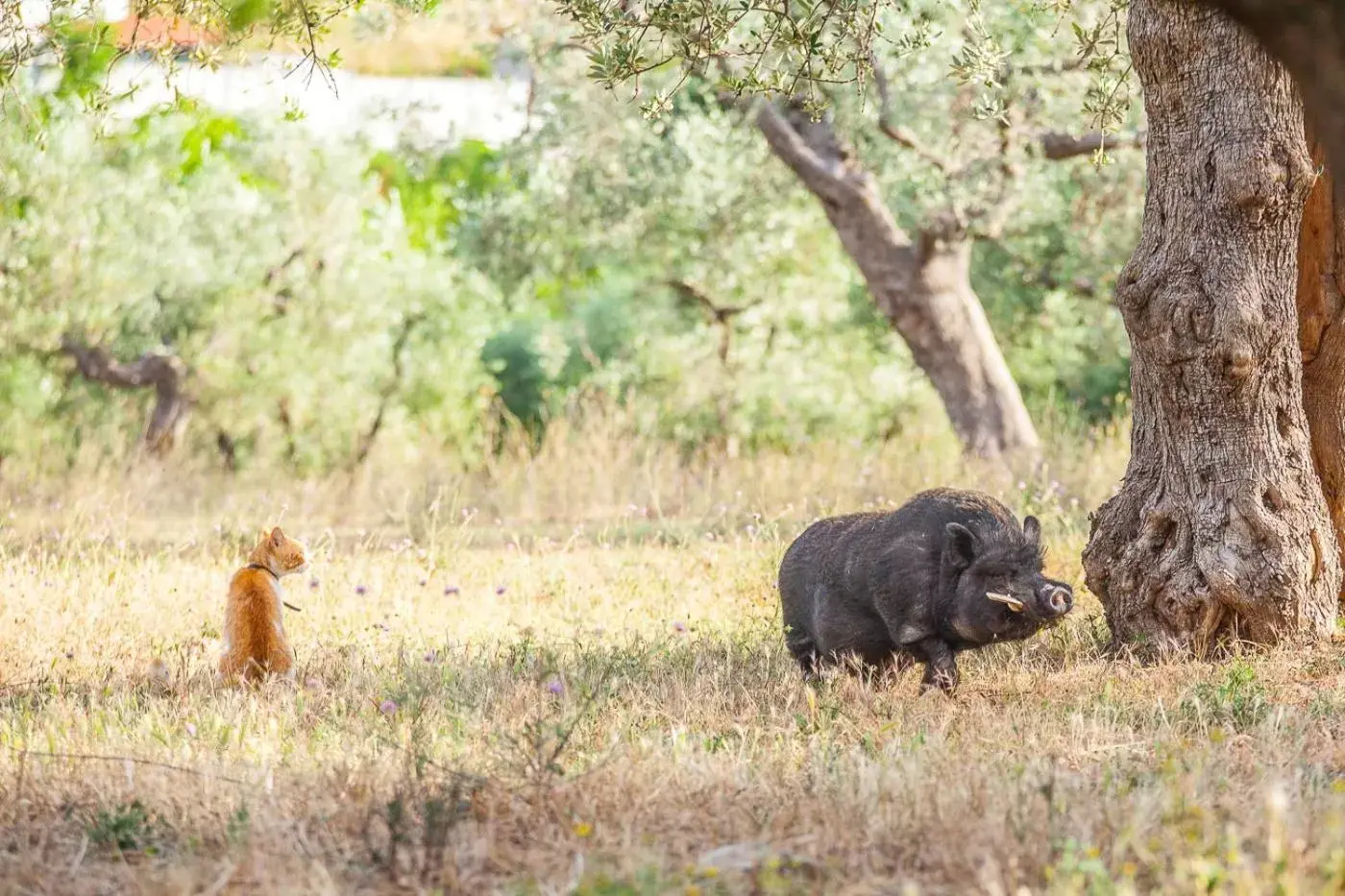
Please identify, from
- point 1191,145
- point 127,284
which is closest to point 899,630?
point 1191,145

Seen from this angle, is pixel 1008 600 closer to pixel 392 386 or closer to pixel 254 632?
pixel 254 632

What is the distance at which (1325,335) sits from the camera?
7230 mm

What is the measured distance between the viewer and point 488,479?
17641mm

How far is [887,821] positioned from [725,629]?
3.95m

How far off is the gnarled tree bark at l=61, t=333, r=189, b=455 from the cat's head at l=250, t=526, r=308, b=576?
13.2m

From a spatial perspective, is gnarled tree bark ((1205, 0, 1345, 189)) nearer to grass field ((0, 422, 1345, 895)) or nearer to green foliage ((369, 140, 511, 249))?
grass field ((0, 422, 1345, 895))

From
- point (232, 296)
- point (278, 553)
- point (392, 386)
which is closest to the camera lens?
point (278, 553)

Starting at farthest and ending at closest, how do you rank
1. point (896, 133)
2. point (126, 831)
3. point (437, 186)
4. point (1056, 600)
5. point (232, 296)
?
point (437, 186) < point (232, 296) < point (896, 133) < point (1056, 600) < point (126, 831)

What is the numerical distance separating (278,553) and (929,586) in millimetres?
2942

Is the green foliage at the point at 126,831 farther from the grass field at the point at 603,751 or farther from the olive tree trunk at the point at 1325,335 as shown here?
the olive tree trunk at the point at 1325,335

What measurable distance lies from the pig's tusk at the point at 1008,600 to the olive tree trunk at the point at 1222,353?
1.26m

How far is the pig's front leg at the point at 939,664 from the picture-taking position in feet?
20.3

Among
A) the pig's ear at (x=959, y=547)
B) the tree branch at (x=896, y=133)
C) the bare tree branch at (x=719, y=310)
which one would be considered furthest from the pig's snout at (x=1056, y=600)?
the bare tree branch at (x=719, y=310)

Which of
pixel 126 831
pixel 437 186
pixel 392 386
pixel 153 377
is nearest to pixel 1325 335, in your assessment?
pixel 126 831
